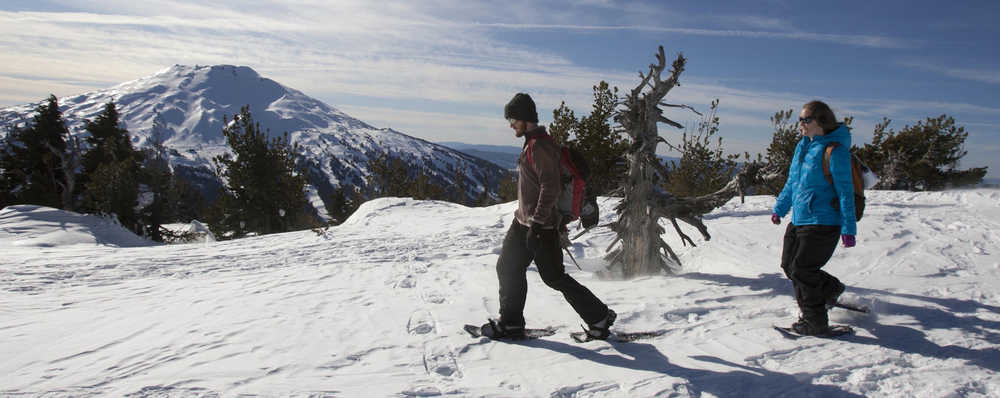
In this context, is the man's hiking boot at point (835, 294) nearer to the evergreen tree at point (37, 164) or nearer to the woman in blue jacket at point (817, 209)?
the woman in blue jacket at point (817, 209)

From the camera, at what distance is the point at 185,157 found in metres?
194

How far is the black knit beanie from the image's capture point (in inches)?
135

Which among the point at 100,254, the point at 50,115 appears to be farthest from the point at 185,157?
the point at 100,254

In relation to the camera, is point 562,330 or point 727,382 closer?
point 727,382

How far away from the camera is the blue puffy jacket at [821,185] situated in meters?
3.17

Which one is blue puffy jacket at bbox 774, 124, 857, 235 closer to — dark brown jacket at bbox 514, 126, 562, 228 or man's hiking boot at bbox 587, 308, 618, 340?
man's hiking boot at bbox 587, 308, 618, 340

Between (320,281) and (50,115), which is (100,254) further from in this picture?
(50,115)

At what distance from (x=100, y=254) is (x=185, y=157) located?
224 m

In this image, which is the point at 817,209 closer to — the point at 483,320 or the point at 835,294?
the point at 835,294

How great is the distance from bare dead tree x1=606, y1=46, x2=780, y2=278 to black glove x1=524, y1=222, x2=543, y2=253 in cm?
267

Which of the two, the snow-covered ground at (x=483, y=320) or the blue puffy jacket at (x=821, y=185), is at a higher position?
the blue puffy jacket at (x=821, y=185)

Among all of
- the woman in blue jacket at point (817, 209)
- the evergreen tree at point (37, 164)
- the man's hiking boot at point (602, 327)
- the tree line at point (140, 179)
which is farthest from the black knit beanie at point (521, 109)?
the evergreen tree at point (37, 164)

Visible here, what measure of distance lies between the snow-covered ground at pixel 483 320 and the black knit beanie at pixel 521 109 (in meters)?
1.74

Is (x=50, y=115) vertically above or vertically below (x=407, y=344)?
above
